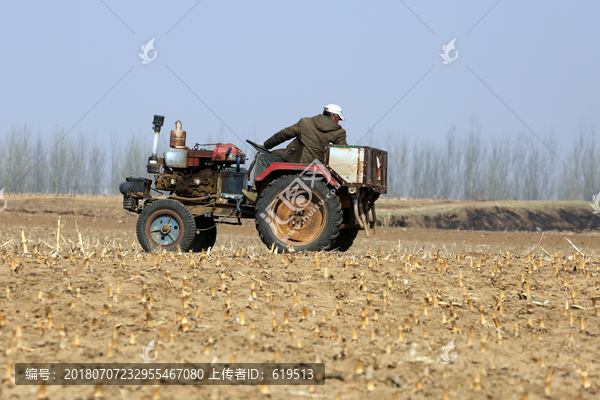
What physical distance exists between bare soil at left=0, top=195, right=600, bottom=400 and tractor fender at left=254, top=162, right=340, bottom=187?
3.34ft

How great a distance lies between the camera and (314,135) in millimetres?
7582

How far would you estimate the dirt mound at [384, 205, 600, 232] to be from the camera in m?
27.0

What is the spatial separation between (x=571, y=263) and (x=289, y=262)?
3.25 meters

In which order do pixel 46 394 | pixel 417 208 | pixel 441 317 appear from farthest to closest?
pixel 417 208 → pixel 441 317 → pixel 46 394

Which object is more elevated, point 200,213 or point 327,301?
point 200,213

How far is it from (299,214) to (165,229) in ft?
5.87

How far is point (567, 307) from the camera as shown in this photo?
16.7 ft

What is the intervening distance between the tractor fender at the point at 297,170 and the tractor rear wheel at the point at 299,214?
0.10 meters

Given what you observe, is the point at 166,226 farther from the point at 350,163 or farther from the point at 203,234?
the point at 350,163

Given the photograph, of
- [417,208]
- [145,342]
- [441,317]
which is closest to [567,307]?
[441,317]

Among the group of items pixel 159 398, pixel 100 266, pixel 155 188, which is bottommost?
pixel 159 398

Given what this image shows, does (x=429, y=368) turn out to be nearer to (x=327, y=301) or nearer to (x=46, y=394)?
(x=327, y=301)

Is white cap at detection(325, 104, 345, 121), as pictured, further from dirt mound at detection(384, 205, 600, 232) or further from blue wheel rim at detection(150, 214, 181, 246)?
dirt mound at detection(384, 205, 600, 232)

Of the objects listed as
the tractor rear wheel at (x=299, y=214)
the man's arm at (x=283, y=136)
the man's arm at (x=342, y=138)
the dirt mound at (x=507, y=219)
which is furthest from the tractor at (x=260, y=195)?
the dirt mound at (x=507, y=219)
